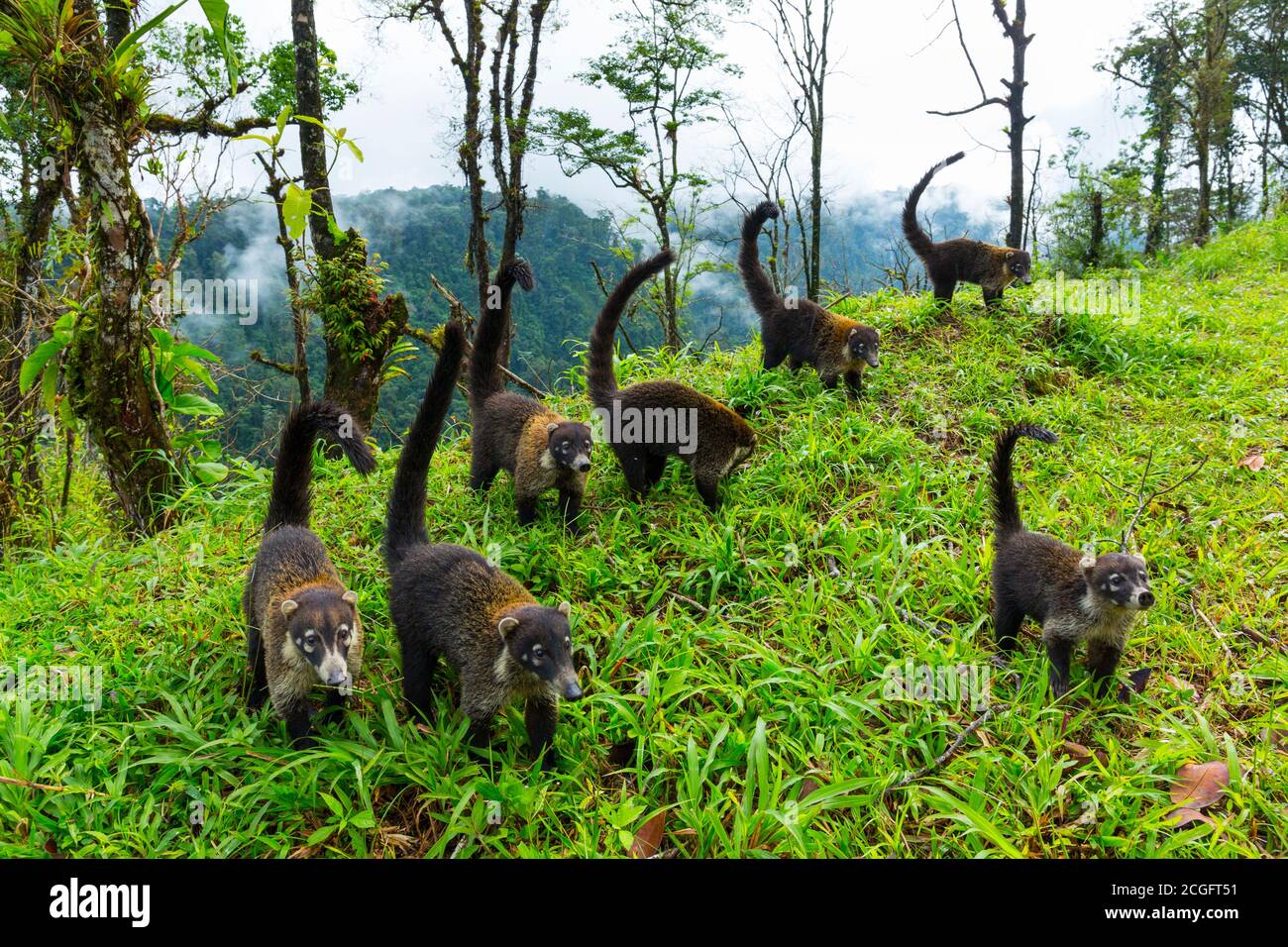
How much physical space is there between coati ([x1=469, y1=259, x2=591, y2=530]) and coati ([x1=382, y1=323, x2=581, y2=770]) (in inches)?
46.4

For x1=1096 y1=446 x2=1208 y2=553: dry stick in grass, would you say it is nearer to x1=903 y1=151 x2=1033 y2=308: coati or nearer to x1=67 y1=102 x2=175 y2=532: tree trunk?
x1=903 y1=151 x2=1033 y2=308: coati

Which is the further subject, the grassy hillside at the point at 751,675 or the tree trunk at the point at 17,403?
the tree trunk at the point at 17,403

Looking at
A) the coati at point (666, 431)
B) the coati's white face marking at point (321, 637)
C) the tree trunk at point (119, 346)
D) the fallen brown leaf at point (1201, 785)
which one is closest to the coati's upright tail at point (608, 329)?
the coati at point (666, 431)

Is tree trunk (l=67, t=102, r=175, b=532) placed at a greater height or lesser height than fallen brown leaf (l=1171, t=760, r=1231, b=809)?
greater

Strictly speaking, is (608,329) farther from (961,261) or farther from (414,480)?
(961,261)

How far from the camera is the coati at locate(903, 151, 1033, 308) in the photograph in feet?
30.3

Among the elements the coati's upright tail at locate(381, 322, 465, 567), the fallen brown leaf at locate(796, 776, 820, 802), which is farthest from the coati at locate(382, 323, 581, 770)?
the fallen brown leaf at locate(796, 776, 820, 802)

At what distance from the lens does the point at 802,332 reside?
7805 mm

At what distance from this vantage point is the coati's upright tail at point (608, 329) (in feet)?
20.2

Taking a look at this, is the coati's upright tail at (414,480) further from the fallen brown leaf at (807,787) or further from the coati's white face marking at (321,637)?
the fallen brown leaf at (807,787)

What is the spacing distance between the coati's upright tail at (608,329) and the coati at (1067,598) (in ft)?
10.9

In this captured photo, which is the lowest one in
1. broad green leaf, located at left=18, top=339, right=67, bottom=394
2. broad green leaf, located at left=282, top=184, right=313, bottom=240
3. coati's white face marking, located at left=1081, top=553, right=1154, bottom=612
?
coati's white face marking, located at left=1081, top=553, right=1154, bottom=612

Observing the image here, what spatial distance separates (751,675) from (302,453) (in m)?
3.01
